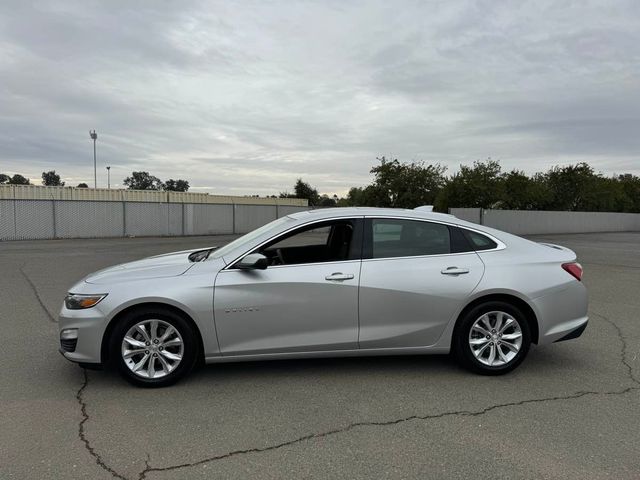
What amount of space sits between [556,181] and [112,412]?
47574mm

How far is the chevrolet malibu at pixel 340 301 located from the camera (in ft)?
13.3

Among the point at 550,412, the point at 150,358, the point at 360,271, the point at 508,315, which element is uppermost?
the point at 360,271

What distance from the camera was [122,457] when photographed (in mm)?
3047

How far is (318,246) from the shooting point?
205 inches

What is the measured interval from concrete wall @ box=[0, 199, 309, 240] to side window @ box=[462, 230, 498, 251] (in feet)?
79.3

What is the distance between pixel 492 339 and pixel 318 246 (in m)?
1.95

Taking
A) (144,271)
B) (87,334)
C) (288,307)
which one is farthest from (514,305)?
(87,334)

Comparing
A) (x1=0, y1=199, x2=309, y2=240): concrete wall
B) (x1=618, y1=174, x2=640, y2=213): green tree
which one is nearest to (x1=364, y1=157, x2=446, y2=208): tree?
(x1=0, y1=199, x2=309, y2=240): concrete wall

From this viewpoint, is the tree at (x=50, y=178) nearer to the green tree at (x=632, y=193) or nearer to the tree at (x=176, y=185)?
the tree at (x=176, y=185)

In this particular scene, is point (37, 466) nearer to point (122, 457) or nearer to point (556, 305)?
point (122, 457)

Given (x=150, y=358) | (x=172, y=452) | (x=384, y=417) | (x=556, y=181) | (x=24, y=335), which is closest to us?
(x=172, y=452)

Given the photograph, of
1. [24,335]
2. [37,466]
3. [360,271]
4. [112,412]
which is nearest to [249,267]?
[360,271]

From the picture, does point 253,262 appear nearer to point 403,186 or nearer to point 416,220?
point 416,220

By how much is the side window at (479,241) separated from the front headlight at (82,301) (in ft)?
10.7
